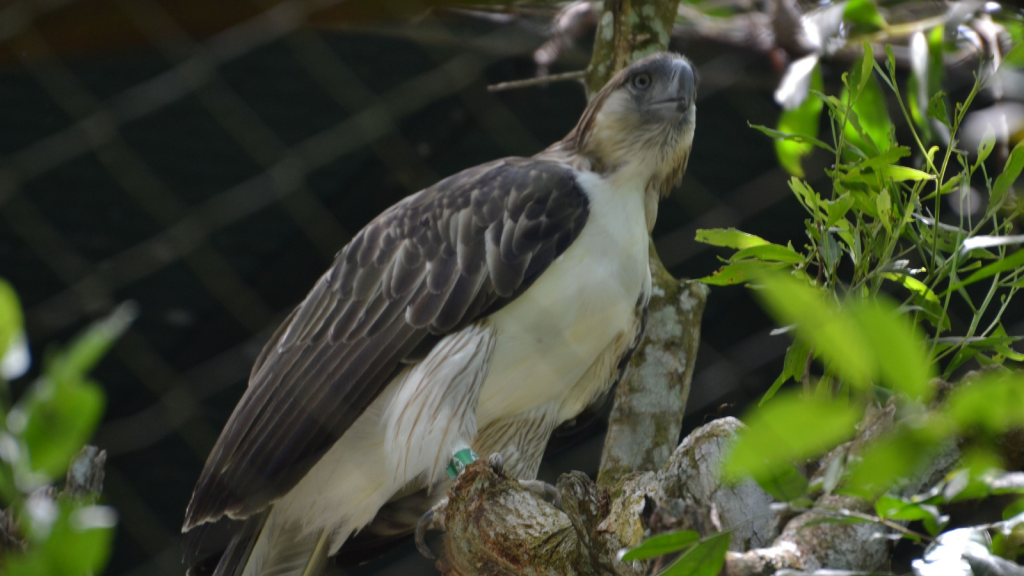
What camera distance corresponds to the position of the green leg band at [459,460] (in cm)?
190

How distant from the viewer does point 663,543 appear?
85 centimetres

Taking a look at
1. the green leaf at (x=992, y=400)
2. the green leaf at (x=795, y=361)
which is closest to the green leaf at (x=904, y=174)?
the green leaf at (x=795, y=361)

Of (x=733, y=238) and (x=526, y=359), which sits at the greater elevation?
(x=733, y=238)

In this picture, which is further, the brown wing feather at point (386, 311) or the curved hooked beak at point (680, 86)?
the curved hooked beak at point (680, 86)

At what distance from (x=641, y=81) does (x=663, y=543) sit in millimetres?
1479

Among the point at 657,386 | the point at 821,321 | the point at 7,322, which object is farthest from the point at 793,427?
the point at 657,386

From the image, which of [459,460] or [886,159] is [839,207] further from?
[459,460]

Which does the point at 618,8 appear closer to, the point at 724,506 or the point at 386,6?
the point at 386,6

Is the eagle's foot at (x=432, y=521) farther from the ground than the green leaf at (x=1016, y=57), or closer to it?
closer to it

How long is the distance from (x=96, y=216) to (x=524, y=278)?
171cm

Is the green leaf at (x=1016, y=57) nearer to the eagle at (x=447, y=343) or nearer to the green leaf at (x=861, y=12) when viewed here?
the green leaf at (x=861, y=12)

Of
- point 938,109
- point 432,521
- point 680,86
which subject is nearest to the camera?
point 938,109

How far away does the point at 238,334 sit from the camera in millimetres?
3164

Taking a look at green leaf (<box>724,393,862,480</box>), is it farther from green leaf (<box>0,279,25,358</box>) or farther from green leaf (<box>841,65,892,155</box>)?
green leaf (<box>841,65,892,155</box>)
